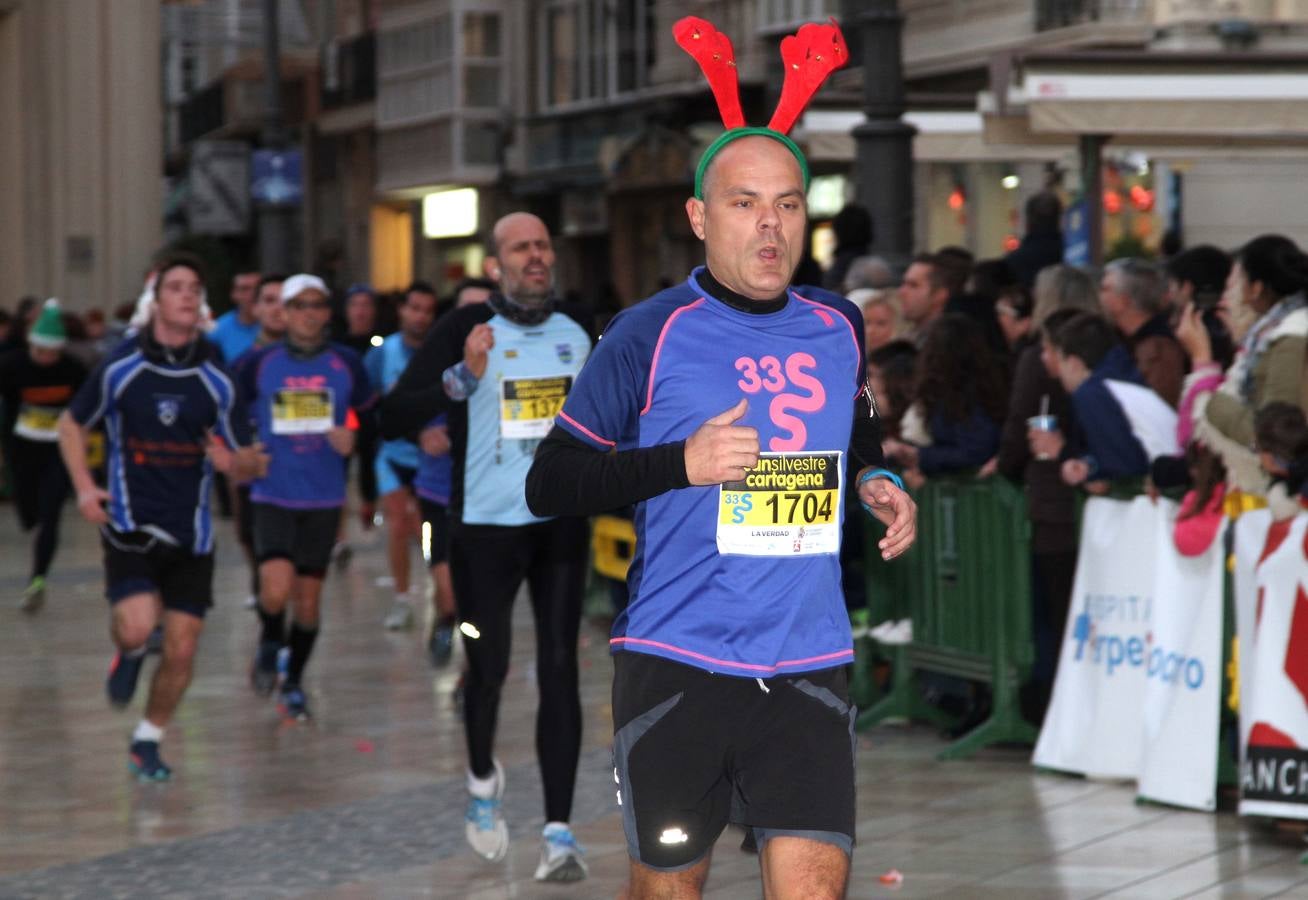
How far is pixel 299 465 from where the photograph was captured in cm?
1102

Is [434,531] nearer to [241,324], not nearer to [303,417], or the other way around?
[303,417]

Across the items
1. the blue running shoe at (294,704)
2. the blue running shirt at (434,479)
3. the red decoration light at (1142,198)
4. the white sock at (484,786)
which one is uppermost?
the red decoration light at (1142,198)

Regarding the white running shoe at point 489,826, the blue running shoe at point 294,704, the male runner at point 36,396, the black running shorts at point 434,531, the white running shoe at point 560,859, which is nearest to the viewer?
the white running shoe at point 560,859

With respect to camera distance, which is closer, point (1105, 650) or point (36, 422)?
point (1105, 650)

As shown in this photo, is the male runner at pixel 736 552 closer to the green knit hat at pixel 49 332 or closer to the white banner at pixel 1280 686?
the white banner at pixel 1280 686

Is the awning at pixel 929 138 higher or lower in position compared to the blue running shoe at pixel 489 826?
higher

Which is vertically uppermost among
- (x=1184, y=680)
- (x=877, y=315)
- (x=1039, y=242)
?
(x=1039, y=242)

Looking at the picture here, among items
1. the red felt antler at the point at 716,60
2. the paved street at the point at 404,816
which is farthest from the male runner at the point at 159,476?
the red felt antler at the point at 716,60

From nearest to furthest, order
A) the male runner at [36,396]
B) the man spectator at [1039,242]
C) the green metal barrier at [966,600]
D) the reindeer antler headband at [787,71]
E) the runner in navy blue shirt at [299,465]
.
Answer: the reindeer antler headband at [787,71], the green metal barrier at [966,600], the runner in navy blue shirt at [299,465], the man spectator at [1039,242], the male runner at [36,396]

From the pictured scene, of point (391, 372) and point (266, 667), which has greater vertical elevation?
point (391, 372)

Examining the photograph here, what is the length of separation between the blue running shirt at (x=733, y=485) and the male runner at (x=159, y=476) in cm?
477

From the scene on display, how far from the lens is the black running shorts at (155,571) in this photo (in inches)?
356

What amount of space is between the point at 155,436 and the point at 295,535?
75.0 inches

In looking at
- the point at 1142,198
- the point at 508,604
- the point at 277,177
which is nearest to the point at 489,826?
the point at 508,604
